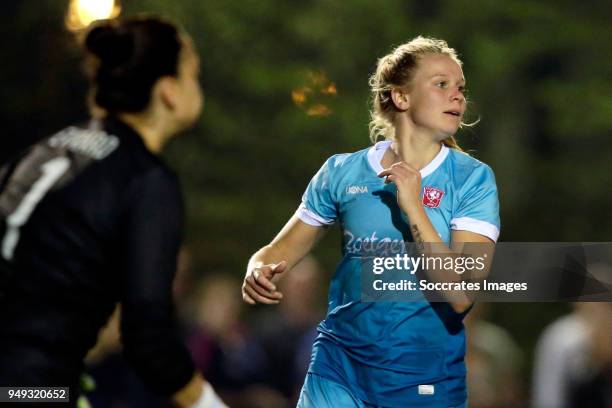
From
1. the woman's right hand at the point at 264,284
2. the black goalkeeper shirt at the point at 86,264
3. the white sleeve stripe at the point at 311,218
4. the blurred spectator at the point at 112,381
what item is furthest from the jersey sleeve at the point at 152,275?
the blurred spectator at the point at 112,381

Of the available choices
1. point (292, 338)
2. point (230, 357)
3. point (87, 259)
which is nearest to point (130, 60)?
point (87, 259)

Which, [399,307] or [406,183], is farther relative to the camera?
[399,307]

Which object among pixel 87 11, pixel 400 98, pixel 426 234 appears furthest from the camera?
pixel 87 11

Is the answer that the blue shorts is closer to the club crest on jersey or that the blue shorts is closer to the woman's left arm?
the woman's left arm

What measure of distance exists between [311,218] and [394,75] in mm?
587

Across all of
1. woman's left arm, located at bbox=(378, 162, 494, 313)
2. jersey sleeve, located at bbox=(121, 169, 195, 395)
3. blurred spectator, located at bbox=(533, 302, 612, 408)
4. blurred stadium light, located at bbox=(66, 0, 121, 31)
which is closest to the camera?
jersey sleeve, located at bbox=(121, 169, 195, 395)

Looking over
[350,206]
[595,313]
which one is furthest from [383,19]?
[350,206]

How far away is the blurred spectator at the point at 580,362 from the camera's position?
8172mm

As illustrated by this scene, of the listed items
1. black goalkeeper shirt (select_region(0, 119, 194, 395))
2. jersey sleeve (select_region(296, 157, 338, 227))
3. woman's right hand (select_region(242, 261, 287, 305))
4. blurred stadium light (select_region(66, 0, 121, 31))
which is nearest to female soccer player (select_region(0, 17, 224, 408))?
black goalkeeper shirt (select_region(0, 119, 194, 395))

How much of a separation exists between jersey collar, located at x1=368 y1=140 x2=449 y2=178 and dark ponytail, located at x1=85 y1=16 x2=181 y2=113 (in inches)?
33.7

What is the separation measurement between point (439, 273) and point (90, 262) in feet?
3.76

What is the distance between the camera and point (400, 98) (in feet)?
16.0

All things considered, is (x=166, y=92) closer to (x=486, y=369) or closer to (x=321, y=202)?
(x=321, y=202)

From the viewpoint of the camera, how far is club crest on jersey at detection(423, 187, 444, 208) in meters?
4.64
